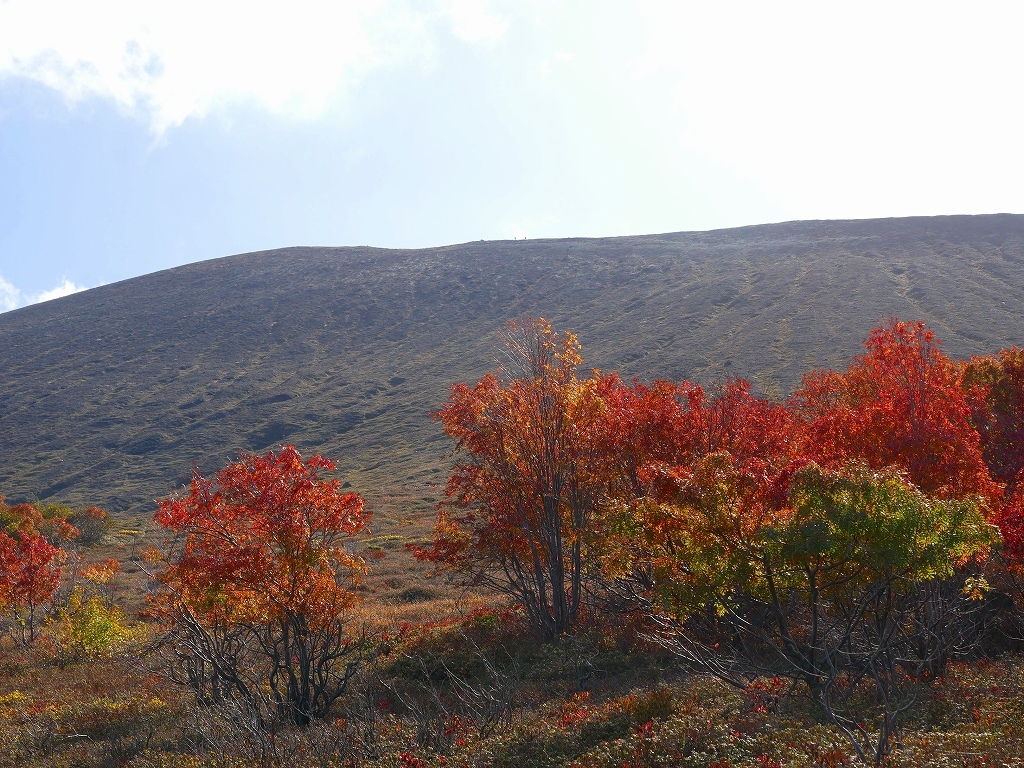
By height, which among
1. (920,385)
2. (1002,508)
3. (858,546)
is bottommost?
(1002,508)

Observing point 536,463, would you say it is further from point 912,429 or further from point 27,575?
point 27,575

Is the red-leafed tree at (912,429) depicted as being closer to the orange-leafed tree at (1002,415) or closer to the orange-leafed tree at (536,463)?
the orange-leafed tree at (1002,415)

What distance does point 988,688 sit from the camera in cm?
1122

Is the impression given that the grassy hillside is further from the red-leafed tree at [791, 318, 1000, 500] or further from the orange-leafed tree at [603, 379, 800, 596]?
the red-leafed tree at [791, 318, 1000, 500]

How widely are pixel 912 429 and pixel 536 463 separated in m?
8.06

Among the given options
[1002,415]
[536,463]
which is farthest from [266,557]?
[1002,415]

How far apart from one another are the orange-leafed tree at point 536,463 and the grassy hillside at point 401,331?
111 ft

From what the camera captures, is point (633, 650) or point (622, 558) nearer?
point (622, 558)

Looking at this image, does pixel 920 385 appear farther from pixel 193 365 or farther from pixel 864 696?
pixel 193 365

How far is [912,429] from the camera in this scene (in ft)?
45.5

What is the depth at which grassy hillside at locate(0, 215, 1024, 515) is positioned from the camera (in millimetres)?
75000

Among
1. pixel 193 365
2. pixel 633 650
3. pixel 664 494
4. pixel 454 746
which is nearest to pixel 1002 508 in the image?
pixel 664 494

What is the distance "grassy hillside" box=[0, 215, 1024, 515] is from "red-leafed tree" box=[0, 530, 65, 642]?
2614cm

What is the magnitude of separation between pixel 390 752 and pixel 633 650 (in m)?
7.90
